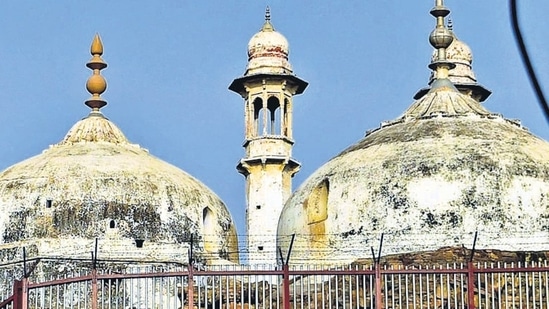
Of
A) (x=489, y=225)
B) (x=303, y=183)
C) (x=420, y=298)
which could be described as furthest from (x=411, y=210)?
(x=420, y=298)

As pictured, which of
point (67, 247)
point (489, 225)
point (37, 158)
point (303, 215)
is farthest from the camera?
point (37, 158)

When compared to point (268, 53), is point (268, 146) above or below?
below

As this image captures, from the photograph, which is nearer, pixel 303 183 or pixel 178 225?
pixel 303 183

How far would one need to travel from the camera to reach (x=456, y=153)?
20797mm

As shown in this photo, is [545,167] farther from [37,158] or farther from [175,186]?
[37,158]

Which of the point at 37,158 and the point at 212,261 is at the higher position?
the point at 37,158

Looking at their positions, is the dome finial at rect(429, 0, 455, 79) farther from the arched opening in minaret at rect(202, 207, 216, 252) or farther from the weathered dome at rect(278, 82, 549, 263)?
the arched opening in minaret at rect(202, 207, 216, 252)

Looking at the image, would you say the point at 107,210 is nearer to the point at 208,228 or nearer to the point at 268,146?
the point at 208,228

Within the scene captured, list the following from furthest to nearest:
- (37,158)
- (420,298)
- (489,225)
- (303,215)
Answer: (37,158) < (303,215) < (489,225) < (420,298)

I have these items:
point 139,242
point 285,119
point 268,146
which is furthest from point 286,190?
point 139,242

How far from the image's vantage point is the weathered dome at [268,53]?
105 ft

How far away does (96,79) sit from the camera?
1117 inches

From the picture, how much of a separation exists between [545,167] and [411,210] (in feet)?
7.87

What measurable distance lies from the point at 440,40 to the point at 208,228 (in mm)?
6029
